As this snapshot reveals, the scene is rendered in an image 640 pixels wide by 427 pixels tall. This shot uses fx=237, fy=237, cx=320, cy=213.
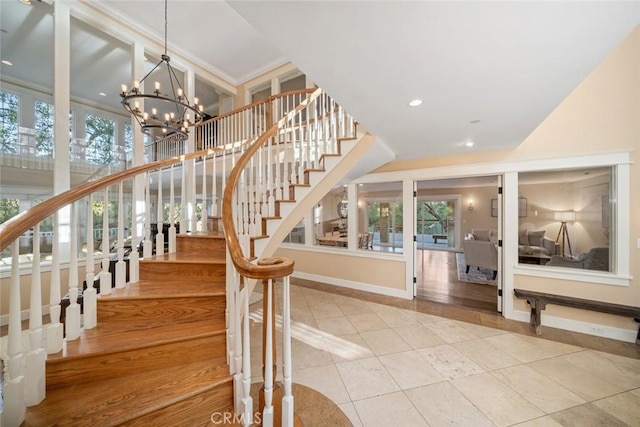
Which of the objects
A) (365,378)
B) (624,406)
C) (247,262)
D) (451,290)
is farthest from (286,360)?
(451,290)

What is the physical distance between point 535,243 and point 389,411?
9.95 feet

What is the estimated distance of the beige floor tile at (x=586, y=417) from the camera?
1.64 m

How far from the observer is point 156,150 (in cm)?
641

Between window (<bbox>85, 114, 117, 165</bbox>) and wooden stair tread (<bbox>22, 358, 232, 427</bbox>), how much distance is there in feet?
17.7

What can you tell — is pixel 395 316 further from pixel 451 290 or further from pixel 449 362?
pixel 451 290

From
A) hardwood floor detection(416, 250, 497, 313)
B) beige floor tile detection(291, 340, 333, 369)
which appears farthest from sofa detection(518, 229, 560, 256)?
beige floor tile detection(291, 340, 333, 369)

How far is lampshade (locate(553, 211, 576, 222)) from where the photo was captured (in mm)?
3072

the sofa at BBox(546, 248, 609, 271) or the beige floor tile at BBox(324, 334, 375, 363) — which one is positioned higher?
the sofa at BBox(546, 248, 609, 271)

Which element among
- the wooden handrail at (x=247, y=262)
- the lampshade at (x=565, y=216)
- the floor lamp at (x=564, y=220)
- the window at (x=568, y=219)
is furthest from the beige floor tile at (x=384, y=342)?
the lampshade at (x=565, y=216)

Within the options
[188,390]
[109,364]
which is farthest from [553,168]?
[109,364]

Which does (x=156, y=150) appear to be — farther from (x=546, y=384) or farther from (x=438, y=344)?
(x=546, y=384)

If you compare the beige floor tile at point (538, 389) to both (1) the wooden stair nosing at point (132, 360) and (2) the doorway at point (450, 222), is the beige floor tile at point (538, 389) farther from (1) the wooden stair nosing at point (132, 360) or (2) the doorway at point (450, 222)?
(2) the doorway at point (450, 222)

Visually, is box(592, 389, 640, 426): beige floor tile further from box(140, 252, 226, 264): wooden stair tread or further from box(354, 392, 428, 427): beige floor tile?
box(140, 252, 226, 264): wooden stair tread

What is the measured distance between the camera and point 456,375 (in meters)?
2.11
